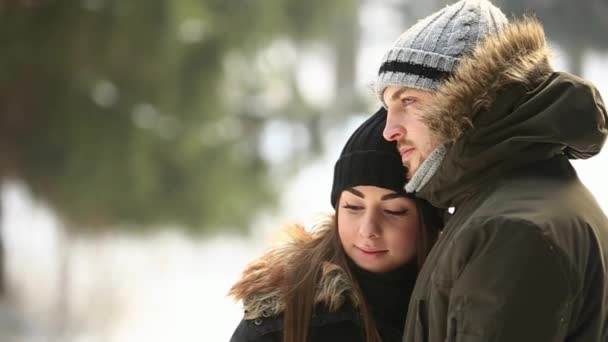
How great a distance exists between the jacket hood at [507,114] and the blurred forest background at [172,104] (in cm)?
Result: 191

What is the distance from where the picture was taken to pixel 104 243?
322cm

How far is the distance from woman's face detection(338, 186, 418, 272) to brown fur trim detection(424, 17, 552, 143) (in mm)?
285

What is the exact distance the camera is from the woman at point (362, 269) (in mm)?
1286

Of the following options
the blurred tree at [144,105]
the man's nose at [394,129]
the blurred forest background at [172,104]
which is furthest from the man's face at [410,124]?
the blurred tree at [144,105]

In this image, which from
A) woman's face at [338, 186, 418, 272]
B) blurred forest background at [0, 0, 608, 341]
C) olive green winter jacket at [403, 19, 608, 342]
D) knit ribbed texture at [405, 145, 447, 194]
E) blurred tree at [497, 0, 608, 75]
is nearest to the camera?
olive green winter jacket at [403, 19, 608, 342]

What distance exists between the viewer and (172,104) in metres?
3.07

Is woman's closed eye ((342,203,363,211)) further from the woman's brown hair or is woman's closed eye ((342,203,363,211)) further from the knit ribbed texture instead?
the knit ribbed texture

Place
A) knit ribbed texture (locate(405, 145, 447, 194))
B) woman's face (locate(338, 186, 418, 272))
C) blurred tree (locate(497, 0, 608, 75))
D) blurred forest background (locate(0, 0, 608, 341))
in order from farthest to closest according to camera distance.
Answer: blurred forest background (locate(0, 0, 608, 341)) → blurred tree (locate(497, 0, 608, 75)) → woman's face (locate(338, 186, 418, 272)) → knit ribbed texture (locate(405, 145, 447, 194))

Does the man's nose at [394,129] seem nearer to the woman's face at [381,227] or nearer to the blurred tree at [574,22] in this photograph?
the woman's face at [381,227]

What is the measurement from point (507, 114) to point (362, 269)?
41 cm

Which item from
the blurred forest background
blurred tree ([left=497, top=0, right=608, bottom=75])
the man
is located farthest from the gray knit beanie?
the blurred forest background

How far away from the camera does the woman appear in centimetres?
129

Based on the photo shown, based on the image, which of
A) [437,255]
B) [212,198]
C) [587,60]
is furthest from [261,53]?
[437,255]

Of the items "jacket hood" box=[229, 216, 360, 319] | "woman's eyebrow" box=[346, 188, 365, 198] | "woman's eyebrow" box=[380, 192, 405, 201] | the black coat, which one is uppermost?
"woman's eyebrow" box=[346, 188, 365, 198]
